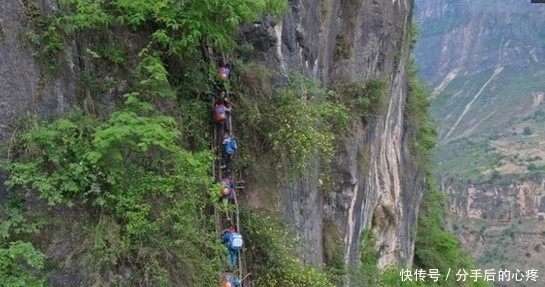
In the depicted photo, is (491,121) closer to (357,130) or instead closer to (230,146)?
(357,130)

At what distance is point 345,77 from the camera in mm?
10766

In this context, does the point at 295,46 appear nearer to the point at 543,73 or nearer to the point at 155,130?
the point at 155,130

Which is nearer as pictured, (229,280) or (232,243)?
(229,280)

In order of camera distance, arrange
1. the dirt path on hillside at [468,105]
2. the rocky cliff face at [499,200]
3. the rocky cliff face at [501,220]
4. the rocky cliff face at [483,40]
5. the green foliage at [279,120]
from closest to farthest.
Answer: the green foliage at [279,120]
the rocky cliff face at [501,220]
the rocky cliff face at [499,200]
the dirt path on hillside at [468,105]
the rocky cliff face at [483,40]

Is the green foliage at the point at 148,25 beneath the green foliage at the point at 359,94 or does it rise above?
above

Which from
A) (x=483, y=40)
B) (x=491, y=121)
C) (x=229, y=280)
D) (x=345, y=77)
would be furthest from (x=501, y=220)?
(x=483, y=40)

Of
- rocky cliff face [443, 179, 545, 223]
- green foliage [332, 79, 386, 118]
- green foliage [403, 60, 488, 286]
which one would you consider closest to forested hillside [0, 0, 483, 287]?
green foliage [332, 79, 386, 118]

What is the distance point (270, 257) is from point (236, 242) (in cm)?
55

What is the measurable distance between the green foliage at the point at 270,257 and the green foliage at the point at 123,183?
1.48 m

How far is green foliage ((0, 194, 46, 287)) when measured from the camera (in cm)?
394

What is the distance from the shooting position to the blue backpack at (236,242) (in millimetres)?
5957

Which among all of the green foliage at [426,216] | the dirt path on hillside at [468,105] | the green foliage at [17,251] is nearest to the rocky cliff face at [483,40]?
the dirt path on hillside at [468,105]

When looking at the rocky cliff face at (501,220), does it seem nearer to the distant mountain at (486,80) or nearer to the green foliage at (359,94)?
the distant mountain at (486,80)

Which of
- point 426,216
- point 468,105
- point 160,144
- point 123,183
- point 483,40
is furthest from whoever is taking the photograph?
point 483,40
